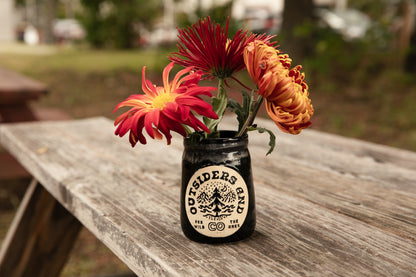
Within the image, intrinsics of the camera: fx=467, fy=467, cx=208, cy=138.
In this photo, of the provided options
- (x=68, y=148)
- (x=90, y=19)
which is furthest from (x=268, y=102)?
(x=90, y=19)

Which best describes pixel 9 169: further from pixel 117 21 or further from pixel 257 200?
pixel 117 21

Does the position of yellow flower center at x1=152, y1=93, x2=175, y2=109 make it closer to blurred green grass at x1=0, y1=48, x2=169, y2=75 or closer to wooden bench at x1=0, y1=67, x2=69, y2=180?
wooden bench at x1=0, y1=67, x2=69, y2=180

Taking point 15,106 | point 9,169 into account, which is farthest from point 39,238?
point 15,106

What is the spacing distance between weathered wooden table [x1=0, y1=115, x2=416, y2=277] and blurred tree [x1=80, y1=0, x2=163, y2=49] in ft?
35.6

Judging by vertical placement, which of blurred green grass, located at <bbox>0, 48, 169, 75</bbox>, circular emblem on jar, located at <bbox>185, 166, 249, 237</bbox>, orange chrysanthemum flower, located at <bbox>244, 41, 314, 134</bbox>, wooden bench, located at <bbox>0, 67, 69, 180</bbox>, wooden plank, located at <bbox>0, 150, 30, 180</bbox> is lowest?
blurred green grass, located at <bbox>0, 48, 169, 75</bbox>

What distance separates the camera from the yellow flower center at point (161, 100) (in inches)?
28.4

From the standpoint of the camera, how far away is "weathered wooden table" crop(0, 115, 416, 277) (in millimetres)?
736

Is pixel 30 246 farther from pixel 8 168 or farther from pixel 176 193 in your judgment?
pixel 8 168

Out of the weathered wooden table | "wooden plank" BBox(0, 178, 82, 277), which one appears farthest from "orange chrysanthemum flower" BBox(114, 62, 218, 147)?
"wooden plank" BBox(0, 178, 82, 277)

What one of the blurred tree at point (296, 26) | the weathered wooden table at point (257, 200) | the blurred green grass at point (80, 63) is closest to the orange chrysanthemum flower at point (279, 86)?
the weathered wooden table at point (257, 200)

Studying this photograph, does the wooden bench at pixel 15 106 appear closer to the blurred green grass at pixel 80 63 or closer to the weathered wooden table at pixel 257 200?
the weathered wooden table at pixel 257 200

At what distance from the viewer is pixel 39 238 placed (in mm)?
1564

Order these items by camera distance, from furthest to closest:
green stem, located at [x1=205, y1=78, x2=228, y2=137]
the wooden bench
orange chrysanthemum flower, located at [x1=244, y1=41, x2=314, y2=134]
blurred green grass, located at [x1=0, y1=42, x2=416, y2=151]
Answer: blurred green grass, located at [x1=0, y1=42, x2=416, y2=151] → the wooden bench → green stem, located at [x1=205, y1=78, x2=228, y2=137] → orange chrysanthemum flower, located at [x1=244, y1=41, x2=314, y2=134]

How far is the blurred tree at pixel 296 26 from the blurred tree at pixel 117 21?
6987 millimetres
